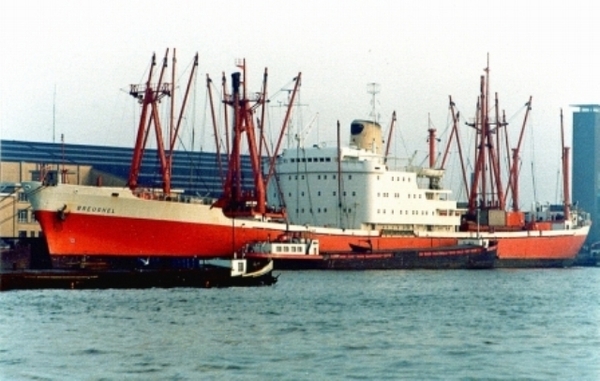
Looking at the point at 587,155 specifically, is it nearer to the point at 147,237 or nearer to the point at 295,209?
the point at 295,209

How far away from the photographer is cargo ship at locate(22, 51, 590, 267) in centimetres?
5931

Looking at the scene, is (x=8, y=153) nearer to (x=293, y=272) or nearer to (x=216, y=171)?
(x=216, y=171)

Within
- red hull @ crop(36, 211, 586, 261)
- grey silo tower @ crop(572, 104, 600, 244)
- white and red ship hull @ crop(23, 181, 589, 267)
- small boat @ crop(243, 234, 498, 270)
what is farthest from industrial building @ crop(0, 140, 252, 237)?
grey silo tower @ crop(572, 104, 600, 244)

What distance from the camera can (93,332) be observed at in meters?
31.3

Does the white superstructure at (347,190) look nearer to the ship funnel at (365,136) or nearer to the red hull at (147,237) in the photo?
the ship funnel at (365,136)

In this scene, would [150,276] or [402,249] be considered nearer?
[150,276]

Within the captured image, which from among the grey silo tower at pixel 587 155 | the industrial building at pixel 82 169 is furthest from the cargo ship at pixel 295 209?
the grey silo tower at pixel 587 155

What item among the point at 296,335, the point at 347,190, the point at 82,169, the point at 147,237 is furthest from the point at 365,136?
the point at 296,335

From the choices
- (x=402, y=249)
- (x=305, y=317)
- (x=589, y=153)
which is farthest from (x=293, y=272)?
(x=589, y=153)

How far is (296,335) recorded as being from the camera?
102ft

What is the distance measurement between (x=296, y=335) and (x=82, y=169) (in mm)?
61915

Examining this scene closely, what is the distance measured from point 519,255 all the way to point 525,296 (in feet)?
110

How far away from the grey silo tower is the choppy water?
12874 cm

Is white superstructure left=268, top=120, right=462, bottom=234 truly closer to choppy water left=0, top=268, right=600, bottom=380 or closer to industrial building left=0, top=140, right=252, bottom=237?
industrial building left=0, top=140, right=252, bottom=237
